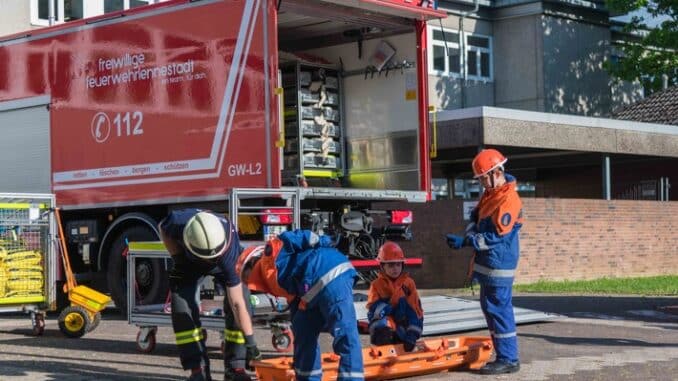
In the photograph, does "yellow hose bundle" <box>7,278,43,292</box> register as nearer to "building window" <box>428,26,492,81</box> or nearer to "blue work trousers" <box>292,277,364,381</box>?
"blue work trousers" <box>292,277,364,381</box>

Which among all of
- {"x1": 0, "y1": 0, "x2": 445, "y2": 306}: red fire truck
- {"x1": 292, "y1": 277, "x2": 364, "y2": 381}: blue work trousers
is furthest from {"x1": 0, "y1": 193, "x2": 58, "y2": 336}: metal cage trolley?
{"x1": 292, "y1": 277, "x2": 364, "y2": 381}: blue work trousers

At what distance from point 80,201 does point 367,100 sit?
3959 mm

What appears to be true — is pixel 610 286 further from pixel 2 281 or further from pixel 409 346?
pixel 2 281

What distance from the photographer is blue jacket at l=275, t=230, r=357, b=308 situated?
299 inches

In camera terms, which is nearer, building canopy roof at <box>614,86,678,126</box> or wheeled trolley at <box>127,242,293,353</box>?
wheeled trolley at <box>127,242,293,353</box>

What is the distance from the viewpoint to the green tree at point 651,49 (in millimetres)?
32219

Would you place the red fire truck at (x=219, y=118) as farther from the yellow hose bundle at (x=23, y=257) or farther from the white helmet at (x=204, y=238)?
the white helmet at (x=204, y=238)

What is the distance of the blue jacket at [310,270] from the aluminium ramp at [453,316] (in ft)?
14.7

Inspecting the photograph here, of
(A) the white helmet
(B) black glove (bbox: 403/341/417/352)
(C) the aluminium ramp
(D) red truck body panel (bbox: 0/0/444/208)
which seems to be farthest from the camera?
(D) red truck body panel (bbox: 0/0/444/208)

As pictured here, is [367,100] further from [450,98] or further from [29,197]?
[450,98]

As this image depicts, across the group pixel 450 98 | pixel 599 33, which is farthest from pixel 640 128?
pixel 599 33

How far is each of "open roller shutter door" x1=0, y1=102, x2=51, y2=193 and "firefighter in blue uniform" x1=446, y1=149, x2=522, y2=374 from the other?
7.76m

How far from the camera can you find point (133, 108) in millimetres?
14422

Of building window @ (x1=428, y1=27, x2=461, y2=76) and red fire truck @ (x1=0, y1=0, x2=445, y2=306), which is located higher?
building window @ (x1=428, y1=27, x2=461, y2=76)
